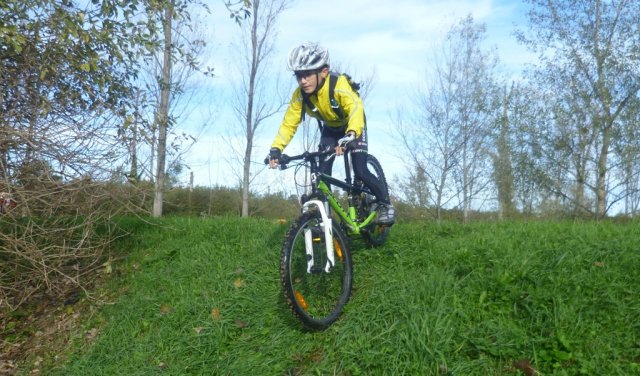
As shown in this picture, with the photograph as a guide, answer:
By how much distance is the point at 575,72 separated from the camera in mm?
16703

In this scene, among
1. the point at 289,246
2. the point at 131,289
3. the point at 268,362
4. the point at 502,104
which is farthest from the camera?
the point at 502,104

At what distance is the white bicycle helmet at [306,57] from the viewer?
4289 millimetres

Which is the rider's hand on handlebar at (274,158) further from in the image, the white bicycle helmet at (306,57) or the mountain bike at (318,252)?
the white bicycle helmet at (306,57)

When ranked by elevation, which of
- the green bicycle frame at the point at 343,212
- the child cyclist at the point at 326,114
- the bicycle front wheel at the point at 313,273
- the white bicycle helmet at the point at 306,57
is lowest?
the bicycle front wheel at the point at 313,273

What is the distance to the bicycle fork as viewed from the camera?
4.02 metres

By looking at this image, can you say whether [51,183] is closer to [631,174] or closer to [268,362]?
[268,362]

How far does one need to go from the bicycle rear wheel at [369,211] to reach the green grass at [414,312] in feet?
0.38

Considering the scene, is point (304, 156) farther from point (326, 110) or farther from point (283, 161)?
point (326, 110)

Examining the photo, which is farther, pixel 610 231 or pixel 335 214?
pixel 610 231

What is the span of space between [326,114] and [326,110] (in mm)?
80

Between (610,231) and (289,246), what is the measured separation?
12.3 ft

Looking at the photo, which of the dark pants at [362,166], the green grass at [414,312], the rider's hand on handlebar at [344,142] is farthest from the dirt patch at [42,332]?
the rider's hand on handlebar at [344,142]

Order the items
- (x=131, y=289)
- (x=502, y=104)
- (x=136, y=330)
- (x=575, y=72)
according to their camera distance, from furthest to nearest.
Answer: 1. (x=502, y=104)
2. (x=575, y=72)
3. (x=131, y=289)
4. (x=136, y=330)

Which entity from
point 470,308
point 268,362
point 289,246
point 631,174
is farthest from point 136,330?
point 631,174
